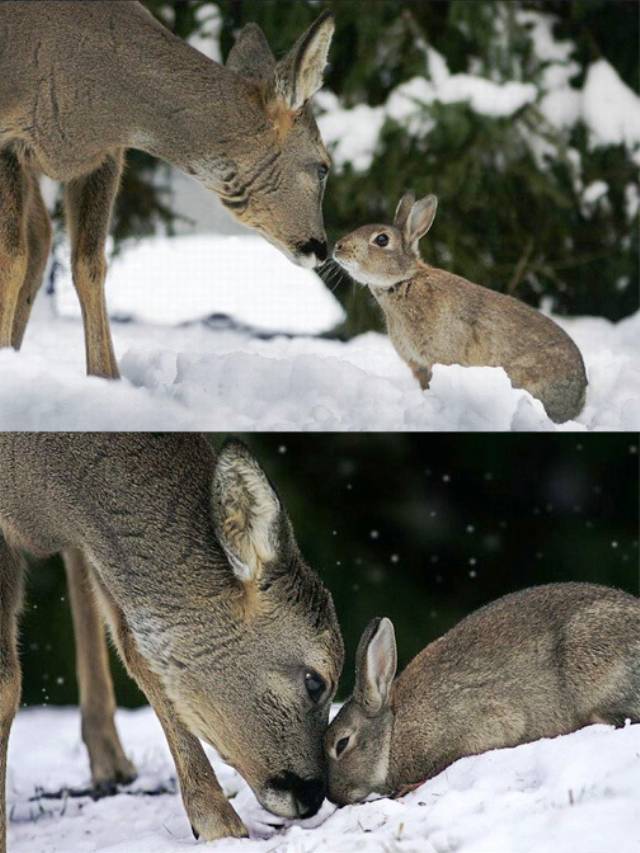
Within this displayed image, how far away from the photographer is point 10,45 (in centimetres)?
248

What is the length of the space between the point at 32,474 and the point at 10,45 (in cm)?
89

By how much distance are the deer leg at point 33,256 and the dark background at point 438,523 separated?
2.54 feet

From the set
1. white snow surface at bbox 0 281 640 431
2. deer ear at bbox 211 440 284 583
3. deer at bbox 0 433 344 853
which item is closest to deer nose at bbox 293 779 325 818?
deer at bbox 0 433 344 853

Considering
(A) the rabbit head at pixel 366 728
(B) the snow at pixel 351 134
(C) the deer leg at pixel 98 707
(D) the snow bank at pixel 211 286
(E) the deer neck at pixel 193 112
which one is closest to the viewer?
(E) the deer neck at pixel 193 112

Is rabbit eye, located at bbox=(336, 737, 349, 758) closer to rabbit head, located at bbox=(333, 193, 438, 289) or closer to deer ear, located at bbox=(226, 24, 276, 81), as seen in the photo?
rabbit head, located at bbox=(333, 193, 438, 289)

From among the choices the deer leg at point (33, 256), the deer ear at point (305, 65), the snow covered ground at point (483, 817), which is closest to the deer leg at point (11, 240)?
the deer leg at point (33, 256)

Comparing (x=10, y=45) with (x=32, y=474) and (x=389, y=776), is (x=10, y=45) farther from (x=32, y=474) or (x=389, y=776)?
(x=389, y=776)

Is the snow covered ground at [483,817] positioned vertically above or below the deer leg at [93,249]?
below

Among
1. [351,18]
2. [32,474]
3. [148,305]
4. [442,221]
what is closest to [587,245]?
[442,221]

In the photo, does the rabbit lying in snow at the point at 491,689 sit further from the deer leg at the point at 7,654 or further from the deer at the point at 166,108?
the deer at the point at 166,108

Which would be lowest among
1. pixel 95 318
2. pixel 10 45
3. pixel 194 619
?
pixel 194 619

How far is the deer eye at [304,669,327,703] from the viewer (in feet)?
9.53

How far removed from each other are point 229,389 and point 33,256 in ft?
1.39

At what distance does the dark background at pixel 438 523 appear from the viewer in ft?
11.4
